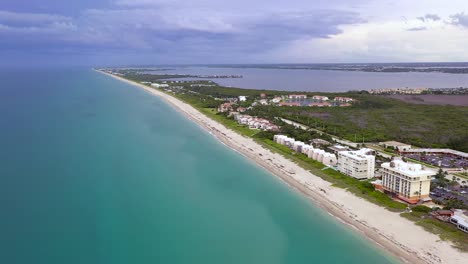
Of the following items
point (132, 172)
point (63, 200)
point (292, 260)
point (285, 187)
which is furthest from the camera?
point (132, 172)

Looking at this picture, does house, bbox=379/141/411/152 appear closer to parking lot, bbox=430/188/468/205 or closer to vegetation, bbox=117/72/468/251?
vegetation, bbox=117/72/468/251

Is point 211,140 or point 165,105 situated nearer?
point 211,140

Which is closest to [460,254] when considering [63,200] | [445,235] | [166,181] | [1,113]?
[445,235]

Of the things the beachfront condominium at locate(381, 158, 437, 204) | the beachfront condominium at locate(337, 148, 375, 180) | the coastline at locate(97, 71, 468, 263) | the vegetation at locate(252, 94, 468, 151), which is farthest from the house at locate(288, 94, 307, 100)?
the beachfront condominium at locate(381, 158, 437, 204)

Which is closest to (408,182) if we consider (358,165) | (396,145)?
(358,165)

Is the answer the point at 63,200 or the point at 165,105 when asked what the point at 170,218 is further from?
the point at 165,105

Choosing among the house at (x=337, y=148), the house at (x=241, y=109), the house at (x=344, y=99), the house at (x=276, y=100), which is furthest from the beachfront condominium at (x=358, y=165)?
the house at (x=344, y=99)
